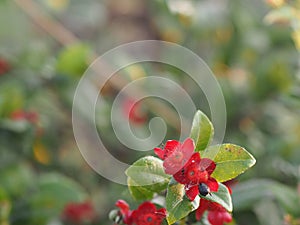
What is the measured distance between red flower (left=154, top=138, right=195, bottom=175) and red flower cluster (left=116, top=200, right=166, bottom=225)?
0.09 meters

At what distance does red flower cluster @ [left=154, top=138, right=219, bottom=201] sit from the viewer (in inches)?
35.3

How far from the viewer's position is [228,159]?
93 cm

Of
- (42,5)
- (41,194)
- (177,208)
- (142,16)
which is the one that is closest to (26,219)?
(41,194)

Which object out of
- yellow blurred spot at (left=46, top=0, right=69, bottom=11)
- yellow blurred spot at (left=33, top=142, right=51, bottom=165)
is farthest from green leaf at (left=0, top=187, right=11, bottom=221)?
yellow blurred spot at (left=46, top=0, right=69, bottom=11)

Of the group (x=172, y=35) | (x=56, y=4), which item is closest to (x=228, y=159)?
(x=172, y=35)

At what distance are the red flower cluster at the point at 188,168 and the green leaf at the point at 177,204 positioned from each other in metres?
0.01

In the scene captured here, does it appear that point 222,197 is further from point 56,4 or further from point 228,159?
point 56,4

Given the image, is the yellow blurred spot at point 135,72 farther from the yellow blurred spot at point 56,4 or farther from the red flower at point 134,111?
the yellow blurred spot at point 56,4

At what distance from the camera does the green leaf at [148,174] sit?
97 centimetres

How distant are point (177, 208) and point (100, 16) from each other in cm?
177

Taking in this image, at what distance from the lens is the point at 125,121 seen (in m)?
1.87

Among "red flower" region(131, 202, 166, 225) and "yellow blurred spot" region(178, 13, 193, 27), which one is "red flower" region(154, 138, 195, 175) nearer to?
"red flower" region(131, 202, 166, 225)

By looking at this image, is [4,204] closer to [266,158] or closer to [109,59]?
[266,158]

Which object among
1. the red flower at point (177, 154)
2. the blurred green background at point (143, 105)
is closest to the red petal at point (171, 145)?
the red flower at point (177, 154)
